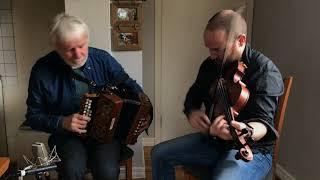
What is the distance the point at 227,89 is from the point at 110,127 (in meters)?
0.62

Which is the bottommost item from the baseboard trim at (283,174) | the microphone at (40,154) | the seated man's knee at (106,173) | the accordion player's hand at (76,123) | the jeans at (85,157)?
the baseboard trim at (283,174)

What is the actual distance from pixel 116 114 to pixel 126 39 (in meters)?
0.69

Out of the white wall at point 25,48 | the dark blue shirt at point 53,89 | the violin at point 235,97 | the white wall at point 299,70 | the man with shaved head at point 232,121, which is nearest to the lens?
the violin at point 235,97

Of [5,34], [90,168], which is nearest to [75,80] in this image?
[90,168]

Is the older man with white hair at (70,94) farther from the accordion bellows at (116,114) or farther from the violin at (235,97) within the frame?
the violin at (235,97)

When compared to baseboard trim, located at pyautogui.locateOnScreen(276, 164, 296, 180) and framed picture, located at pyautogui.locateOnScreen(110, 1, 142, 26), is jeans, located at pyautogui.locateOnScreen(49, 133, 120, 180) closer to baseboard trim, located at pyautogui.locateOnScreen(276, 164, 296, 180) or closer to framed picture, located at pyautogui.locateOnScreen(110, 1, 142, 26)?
framed picture, located at pyautogui.locateOnScreen(110, 1, 142, 26)

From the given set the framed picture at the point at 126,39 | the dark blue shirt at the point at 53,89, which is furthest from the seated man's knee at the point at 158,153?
the framed picture at the point at 126,39

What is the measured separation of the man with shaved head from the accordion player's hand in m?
0.37

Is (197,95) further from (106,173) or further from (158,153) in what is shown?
(106,173)

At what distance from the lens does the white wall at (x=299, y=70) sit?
1984 millimetres

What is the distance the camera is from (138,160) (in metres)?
2.45

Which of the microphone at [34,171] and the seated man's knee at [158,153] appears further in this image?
the seated man's knee at [158,153]

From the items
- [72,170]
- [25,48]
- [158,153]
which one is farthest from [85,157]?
[25,48]

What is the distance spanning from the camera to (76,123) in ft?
5.67
